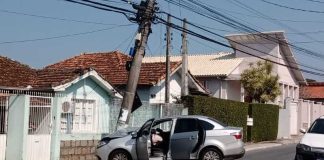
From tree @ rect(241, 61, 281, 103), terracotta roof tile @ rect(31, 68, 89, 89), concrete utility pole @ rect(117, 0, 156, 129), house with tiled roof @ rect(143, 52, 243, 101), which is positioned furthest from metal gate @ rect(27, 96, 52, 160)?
house with tiled roof @ rect(143, 52, 243, 101)

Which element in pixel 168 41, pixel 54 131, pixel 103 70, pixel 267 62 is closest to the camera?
pixel 54 131

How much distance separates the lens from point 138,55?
20.0 metres

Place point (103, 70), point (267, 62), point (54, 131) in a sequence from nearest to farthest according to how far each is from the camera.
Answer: point (54, 131) < point (103, 70) < point (267, 62)

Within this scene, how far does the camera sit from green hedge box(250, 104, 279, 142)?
112ft

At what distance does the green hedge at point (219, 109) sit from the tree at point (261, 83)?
7.73 m

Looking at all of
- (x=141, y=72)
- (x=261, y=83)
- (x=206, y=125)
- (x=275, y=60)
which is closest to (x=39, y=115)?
(x=206, y=125)

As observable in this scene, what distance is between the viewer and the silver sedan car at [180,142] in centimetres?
1752

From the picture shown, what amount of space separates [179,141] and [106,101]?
6171mm

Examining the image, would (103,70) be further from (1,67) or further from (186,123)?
(186,123)

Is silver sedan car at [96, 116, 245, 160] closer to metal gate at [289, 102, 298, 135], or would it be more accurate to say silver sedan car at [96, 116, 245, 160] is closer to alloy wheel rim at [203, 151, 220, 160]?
alloy wheel rim at [203, 151, 220, 160]

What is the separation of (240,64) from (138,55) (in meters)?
27.2

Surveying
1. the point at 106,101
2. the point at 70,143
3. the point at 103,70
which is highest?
the point at 103,70

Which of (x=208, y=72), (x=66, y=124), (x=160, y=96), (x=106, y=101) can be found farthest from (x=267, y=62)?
(x=66, y=124)

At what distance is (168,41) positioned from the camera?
89.7 feet
